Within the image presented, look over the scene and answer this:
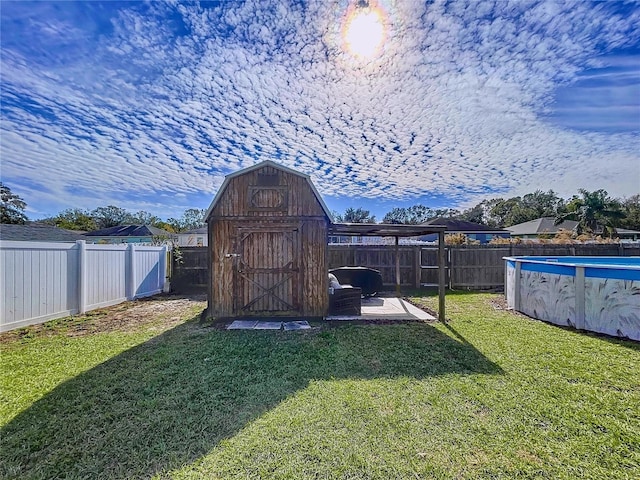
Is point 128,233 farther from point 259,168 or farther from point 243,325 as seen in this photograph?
point 243,325

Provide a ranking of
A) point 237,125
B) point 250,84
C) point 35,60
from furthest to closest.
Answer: point 237,125 → point 250,84 → point 35,60

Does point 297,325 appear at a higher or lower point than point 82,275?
lower

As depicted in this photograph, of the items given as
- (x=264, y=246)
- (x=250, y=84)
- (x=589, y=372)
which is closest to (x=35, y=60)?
(x=250, y=84)

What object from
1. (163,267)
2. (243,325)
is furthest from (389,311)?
(163,267)

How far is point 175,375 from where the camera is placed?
11.5 feet

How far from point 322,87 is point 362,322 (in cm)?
595

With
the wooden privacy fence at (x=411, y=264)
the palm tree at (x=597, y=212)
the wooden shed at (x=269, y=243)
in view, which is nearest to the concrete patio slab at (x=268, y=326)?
→ the wooden shed at (x=269, y=243)

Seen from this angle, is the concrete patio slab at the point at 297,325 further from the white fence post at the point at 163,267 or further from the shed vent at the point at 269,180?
the white fence post at the point at 163,267

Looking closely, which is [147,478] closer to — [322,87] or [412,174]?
[322,87]

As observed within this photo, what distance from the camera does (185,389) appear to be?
3170mm

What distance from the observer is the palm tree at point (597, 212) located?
78.1 feet

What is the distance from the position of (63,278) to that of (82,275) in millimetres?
392

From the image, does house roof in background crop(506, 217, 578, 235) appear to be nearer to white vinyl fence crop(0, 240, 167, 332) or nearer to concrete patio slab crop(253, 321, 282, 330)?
concrete patio slab crop(253, 321, 282, 330)

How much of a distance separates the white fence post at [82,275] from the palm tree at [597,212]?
32.2 metres
